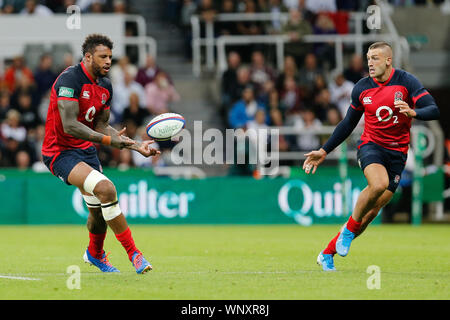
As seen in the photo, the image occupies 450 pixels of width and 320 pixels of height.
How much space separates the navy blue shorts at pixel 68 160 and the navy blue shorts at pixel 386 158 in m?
2.97

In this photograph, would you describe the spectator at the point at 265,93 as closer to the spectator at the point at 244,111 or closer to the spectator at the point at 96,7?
the spectator at the point at 244,111

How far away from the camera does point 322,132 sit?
2170 cm

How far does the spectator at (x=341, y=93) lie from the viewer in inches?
899

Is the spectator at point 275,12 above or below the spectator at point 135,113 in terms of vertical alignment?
above

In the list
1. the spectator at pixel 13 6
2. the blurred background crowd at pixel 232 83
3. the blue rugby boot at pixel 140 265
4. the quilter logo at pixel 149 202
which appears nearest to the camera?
the blue rugby boot at pixel 140 265

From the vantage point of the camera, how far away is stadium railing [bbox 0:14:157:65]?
78.5 ft

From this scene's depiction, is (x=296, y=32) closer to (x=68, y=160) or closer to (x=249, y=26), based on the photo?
(x=249, y=26)

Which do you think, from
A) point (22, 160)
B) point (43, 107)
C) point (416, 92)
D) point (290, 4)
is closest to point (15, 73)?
point (43, 107)

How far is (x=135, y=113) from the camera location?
2172cm

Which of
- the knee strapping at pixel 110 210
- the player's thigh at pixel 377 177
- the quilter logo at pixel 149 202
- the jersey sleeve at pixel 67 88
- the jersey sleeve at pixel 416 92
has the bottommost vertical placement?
the quilter logo at pixel 149 202

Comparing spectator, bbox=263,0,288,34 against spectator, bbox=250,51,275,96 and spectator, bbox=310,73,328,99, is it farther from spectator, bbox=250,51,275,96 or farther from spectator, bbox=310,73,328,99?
spectator, bbox=310,73,328,99

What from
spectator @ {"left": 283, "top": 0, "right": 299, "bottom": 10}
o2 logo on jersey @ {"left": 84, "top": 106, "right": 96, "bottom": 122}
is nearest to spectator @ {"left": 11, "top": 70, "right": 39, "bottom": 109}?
spectator @ {"left": 283, "top": 0, "right": 299, "bottom": 10}

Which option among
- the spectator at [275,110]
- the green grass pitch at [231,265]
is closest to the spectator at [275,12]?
the spectator at [275,110]
